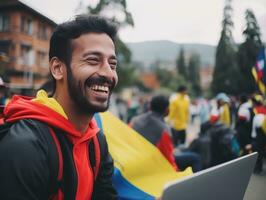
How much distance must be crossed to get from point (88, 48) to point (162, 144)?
2442 mm

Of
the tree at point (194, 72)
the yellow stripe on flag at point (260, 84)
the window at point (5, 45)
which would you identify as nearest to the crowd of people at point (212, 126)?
the yellow stripe on flag at point (260, 84)

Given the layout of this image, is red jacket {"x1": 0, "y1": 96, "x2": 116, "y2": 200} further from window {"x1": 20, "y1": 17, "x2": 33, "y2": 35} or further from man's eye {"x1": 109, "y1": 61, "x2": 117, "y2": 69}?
window {"x1": 20, "y1": 17, "x2": 33, "y2": 35}

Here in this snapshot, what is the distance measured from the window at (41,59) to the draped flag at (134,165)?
3108 centimetres

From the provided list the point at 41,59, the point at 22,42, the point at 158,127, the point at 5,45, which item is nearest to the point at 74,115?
the point at 158,127

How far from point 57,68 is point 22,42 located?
30841 mm

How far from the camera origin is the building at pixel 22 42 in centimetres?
2939

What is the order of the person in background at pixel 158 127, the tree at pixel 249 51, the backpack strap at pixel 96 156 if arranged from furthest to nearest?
the person in background at pixel 158 127, the tree at pixel 249 51, the backpack strap at pixel 96 156

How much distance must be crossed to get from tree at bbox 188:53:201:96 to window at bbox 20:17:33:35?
49.2m

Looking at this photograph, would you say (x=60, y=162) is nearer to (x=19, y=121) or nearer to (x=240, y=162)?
(x=19, y=121)

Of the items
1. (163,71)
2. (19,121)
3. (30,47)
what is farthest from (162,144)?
(163,71)

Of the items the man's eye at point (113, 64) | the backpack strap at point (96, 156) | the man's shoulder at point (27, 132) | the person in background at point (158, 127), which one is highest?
the man's eye at point (113, 64)

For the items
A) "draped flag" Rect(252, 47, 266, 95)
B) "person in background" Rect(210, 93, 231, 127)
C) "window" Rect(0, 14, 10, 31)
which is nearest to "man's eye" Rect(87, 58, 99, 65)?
"draped flag" Rect(252, 47, 266, 95)

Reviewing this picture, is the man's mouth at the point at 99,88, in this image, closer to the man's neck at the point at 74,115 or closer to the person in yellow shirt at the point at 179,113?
the man's neck at the point at 74,115

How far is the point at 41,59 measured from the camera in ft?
112
